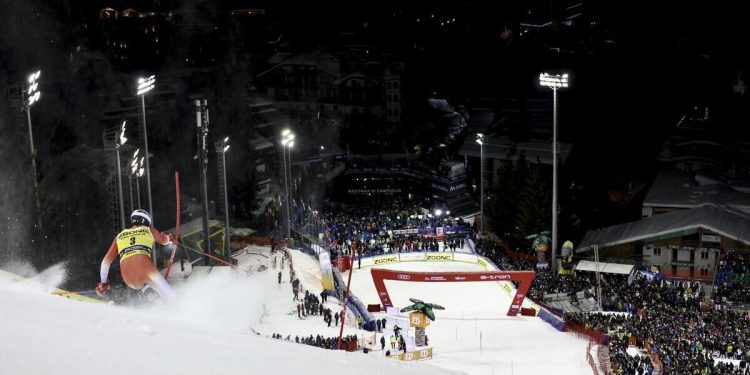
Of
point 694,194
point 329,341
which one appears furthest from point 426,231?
point 329,341

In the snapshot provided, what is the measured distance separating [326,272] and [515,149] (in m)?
25.6

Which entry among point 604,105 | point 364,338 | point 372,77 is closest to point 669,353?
point 364,338

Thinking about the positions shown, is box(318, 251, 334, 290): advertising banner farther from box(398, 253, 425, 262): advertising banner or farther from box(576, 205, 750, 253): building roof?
box(576, 205, 750, 253): building roof

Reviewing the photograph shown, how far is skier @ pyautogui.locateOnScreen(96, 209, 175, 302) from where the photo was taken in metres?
16.0

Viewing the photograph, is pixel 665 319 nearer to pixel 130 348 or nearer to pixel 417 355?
pixel 417 355

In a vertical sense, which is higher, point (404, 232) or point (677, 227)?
point (677, 227)

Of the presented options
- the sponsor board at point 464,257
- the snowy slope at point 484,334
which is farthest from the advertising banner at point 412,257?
the snowy slope at point 484,334

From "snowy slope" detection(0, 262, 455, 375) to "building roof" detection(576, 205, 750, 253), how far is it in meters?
30.9

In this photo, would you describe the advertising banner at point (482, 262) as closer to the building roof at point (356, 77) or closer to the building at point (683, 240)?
the building at point (683, 240)

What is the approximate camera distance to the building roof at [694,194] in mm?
42875

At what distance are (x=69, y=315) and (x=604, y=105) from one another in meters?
56.3

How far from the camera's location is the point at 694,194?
44312mm

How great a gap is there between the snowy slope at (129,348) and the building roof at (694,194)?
35.0 meters

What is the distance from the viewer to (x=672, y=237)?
3909 cm
